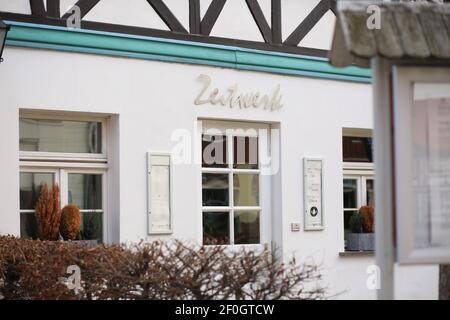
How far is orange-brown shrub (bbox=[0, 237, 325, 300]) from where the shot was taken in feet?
18.0

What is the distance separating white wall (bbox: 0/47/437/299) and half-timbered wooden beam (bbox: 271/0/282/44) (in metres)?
0.48

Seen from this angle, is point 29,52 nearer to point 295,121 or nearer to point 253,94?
point 253,94

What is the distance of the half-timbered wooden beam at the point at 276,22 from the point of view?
1062 cm

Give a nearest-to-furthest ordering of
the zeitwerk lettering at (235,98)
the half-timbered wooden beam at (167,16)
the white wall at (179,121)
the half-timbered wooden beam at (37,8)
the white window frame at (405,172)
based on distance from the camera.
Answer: the white window frame at (405,172) < the white wall at (179,121) < the half-timbered wooden beam at (37,8) < the half-timbered wooden beam at (167,16) < the zeitwerk lettering at (235,98)

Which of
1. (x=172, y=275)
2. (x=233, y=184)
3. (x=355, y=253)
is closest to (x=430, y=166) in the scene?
(x=172, y=275)

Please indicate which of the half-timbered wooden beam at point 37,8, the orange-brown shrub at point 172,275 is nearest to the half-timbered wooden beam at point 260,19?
the half-timbered wooden beam at point 37,8

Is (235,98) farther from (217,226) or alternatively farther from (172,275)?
(172,275)

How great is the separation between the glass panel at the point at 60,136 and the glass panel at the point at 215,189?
4.35 feet

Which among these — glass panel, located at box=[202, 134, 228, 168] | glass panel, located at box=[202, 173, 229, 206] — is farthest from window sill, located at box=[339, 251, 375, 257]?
glass panel, located at box=[202, 134, 228, 168]

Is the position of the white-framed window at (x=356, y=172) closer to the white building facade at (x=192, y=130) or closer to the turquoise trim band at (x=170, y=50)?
the white building facade at (x=192, y=130)

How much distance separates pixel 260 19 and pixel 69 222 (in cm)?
337

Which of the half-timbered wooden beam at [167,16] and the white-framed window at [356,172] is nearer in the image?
the half-timbered wooden beam at [167,16]

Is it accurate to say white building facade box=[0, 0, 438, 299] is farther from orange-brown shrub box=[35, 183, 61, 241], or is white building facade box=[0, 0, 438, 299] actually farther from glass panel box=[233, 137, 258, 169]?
orange-brown shrub box=[35, 183, 61, 241]
